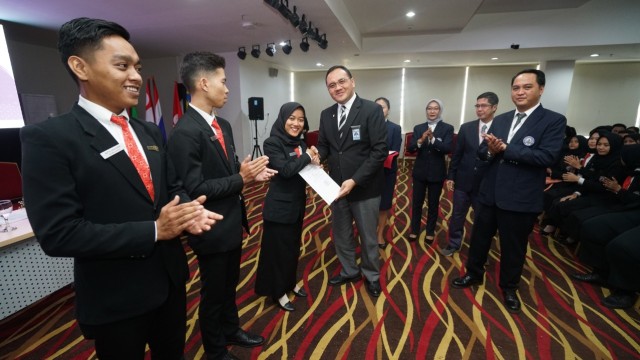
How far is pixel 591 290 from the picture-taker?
8.07 ft

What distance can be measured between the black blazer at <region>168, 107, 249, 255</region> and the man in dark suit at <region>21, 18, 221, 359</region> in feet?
0.77

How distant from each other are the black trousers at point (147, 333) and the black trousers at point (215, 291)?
0.26 meters

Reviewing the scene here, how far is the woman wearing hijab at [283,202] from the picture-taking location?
1915 millimetres

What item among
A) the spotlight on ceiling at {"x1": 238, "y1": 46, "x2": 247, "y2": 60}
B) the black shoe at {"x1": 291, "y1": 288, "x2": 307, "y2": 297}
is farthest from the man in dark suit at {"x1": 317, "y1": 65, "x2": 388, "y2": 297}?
the spotlight on ceiling at {"x1": 238, "y1": 46, "x2": 247, "y2": 60}

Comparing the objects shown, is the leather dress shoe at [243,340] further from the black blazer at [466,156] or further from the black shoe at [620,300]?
the black shoe at [620,300]

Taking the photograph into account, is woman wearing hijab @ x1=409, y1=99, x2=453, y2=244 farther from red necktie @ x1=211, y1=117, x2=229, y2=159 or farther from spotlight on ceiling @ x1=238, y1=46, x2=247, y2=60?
spotlight on ceiling @ x1=238, y1=46, x2=247, y2=60

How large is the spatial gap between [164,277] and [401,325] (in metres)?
1.67

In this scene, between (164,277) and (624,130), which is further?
(624,130)

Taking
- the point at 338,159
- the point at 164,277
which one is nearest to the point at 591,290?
the point at 338,159

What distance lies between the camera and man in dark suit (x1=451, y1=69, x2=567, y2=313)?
1.97 metres

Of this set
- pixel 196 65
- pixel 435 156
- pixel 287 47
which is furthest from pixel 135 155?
pixel 287 47

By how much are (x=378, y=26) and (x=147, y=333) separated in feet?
20.3

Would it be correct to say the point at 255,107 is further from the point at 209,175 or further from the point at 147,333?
the point at 147,333

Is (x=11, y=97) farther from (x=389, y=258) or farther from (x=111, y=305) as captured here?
(x=389, y=258)
